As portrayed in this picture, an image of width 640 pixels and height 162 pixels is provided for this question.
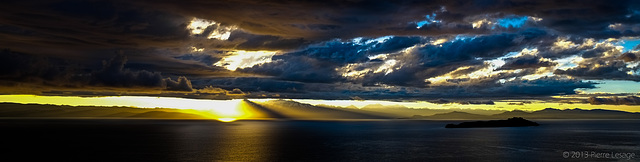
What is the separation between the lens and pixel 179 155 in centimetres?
9262

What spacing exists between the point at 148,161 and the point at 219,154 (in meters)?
16.9

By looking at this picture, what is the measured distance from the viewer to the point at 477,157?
9044 cm

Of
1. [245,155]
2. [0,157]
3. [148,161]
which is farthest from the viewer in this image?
[245,155]

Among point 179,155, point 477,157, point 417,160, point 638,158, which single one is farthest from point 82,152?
point 638,158

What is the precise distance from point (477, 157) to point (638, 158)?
28.5 metres

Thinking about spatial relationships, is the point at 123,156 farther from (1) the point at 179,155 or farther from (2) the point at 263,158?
(2) the point at 263,158

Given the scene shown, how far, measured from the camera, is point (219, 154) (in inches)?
3775

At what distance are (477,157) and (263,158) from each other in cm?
4100

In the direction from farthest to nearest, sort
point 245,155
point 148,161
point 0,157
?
point 245,155 → point 0,157 → point 148,161

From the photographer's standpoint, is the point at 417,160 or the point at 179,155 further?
the point at 179,155

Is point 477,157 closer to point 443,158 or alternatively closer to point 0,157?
point 443,158

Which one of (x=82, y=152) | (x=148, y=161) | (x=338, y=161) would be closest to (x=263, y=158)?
(x=338, y=161)

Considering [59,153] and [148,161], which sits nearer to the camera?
[148,161]

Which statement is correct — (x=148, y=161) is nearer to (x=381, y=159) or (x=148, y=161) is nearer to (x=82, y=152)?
(x=82, y=152)
